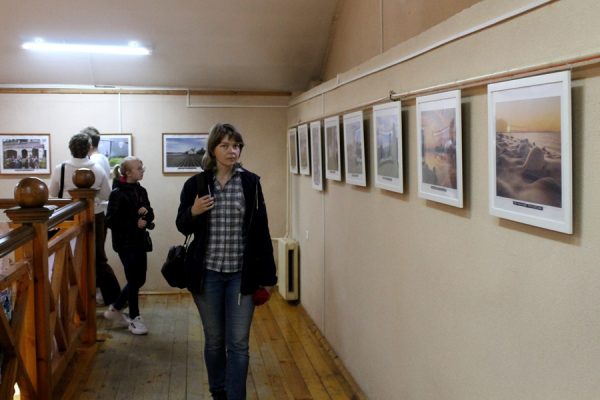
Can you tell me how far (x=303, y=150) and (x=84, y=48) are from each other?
2.22 metres

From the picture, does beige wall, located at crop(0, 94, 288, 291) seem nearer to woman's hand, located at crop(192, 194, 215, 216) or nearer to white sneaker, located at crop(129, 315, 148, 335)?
white sneaker, located at crop(129, 315, 148, 335)

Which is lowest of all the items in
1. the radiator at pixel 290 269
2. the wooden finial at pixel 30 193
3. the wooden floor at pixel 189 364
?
the wooden floor at pixel 189 364

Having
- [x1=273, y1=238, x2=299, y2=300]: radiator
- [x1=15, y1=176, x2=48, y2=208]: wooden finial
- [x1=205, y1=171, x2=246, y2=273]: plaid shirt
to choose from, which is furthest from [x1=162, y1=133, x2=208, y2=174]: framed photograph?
[x1=15, y1=176, x2=48, y2=208]: wooden finial

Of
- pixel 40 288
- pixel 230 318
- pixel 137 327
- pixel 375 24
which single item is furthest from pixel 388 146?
pixel 137 327

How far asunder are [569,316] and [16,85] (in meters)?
6.29

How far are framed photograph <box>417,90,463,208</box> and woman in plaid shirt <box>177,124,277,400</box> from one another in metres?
1.01

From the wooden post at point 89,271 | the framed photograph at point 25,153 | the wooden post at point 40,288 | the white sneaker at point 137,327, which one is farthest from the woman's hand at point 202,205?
the framed photograph at point 25,153

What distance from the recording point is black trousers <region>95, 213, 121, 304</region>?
5.68 m

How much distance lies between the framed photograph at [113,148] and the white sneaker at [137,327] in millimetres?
2019

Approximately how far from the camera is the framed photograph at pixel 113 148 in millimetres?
6934

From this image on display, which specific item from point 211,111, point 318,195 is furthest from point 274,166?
point 318,195

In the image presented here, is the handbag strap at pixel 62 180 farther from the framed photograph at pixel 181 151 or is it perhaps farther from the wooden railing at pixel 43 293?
the framed photograph at pixel 181 151

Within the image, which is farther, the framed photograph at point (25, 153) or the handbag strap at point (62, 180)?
the framed photograph at point (25, 153)

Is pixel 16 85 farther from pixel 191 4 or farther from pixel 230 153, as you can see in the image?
pixel 230 153
